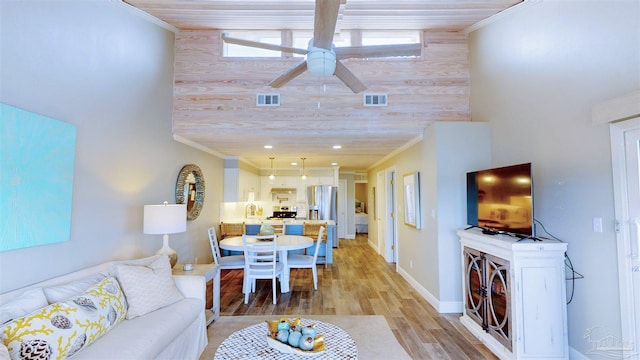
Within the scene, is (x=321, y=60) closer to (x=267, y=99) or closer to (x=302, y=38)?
(x=267, y=99)

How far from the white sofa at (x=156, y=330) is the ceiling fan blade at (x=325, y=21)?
2348mm

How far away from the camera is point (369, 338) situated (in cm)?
284

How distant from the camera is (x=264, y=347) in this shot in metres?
1.75

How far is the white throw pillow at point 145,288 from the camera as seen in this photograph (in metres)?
2.23

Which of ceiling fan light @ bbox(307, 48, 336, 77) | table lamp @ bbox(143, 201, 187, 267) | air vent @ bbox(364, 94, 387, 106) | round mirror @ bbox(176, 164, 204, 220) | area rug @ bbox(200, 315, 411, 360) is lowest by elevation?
area rug @ bbox(200, 315, 411, 360)

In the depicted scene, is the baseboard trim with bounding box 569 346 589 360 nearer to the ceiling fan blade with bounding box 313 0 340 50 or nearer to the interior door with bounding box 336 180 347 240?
the ceiling fan blade with bounding box 313 0 340 50

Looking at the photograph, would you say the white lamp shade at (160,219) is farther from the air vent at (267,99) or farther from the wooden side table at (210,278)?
the air vent at (267,99)

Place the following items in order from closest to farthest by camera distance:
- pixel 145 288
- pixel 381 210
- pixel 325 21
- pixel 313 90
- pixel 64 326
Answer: pixel 64 326 < pixel 325 21 < pixel 145 288 < pixel 313 90 < pixel 381 210

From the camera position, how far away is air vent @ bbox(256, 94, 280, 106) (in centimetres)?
399

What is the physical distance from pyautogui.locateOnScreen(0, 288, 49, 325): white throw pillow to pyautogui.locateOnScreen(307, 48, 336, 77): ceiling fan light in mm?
2372

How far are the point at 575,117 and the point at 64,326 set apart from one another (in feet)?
13.0

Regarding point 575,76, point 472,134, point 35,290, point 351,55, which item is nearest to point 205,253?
point 35,290

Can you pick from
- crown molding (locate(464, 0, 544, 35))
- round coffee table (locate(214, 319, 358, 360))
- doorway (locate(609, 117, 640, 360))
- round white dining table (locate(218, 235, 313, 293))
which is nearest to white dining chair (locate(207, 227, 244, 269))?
round white dining table (locate(218, 235, 313, 293))

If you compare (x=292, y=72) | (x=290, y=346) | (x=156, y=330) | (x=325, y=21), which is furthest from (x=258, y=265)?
(x=325, y=21)
